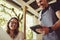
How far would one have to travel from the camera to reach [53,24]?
1.32 metres

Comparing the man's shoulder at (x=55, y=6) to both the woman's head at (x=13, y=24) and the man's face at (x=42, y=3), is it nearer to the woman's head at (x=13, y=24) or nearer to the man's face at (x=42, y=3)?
the man's face at (x=42, y=3)

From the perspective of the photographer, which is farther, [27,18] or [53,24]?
[27,18]

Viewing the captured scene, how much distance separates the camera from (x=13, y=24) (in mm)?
1447

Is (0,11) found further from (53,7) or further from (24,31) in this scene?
(53,7)

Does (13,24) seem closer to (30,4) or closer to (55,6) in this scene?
(30,4)

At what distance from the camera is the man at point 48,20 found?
1.32 m

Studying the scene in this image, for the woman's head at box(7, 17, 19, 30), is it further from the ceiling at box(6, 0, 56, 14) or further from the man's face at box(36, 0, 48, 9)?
the man's face at box(36, 0, 48, 9)

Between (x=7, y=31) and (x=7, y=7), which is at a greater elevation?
(x=7, y=7)

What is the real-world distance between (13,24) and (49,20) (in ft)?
1.16

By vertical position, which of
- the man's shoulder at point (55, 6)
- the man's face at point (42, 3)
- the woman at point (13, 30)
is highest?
the man's face at point (42, 3)

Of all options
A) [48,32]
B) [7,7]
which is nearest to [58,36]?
[48,32]

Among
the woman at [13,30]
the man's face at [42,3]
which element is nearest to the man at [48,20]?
the man's face at [42,3]

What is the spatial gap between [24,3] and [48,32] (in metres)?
0.36

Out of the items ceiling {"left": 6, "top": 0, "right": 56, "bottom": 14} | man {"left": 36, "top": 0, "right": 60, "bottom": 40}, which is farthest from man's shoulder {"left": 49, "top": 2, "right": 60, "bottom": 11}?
ceiling {"left": 6, "top": 0, "right": 56, "bottom": 14}
